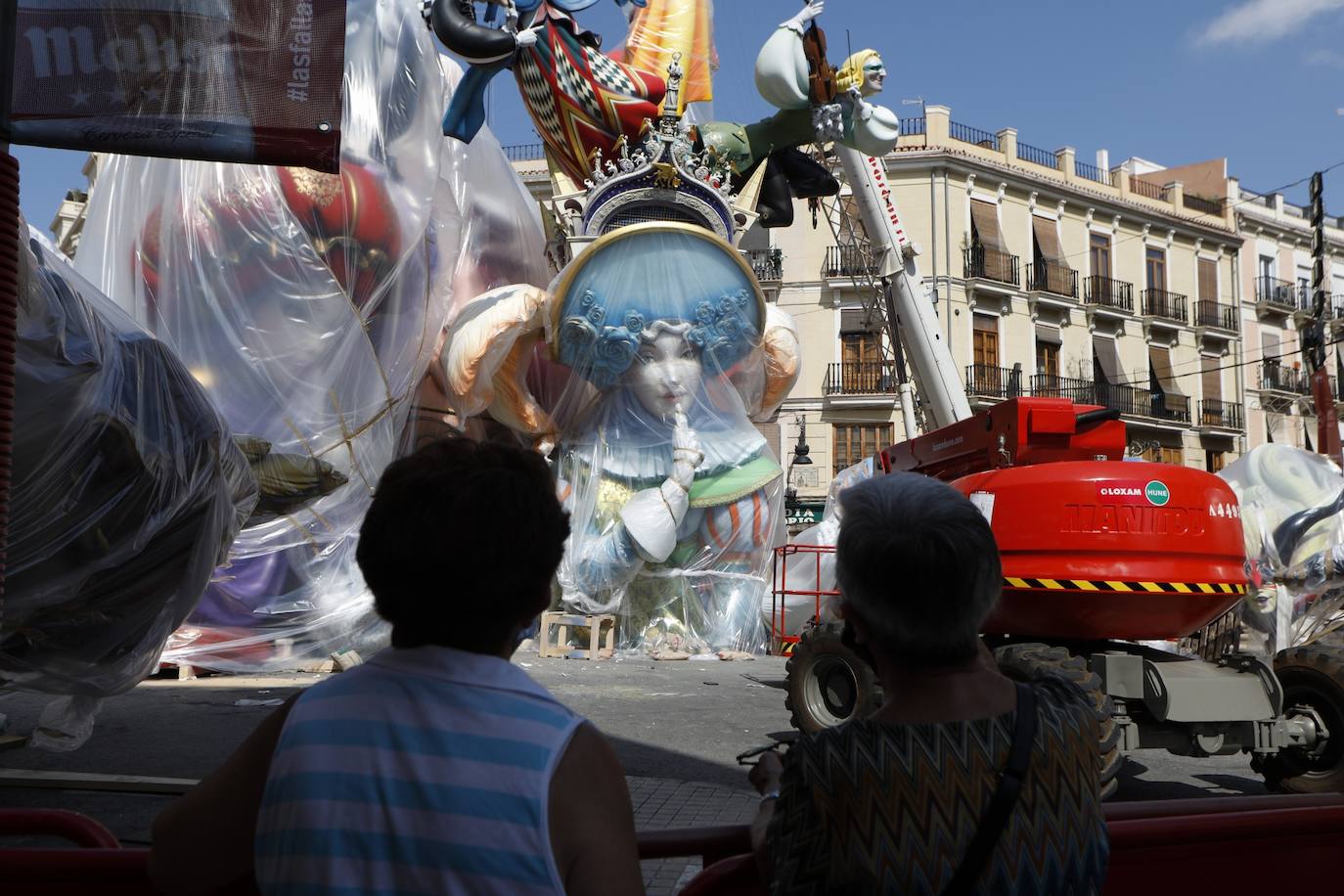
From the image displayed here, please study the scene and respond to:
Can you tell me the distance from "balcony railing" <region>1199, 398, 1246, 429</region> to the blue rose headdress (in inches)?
929

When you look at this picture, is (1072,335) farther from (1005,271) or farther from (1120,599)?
(1120,599)

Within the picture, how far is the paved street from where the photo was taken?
18.2 ft

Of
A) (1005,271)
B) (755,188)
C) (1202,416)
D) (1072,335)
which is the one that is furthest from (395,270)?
(1202,416)

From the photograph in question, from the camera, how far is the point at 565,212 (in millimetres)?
14945

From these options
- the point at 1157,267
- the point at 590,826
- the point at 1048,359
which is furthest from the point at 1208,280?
the point at 590,826

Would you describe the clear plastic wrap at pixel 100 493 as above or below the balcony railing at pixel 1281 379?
below

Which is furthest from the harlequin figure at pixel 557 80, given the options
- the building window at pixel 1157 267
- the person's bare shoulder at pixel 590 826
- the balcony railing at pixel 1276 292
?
the balcony railing at pixel 1276 292

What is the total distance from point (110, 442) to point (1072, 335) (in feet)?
99.5

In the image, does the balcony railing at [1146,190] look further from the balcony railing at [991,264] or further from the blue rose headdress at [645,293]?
the blue rose headdress at [645,293]

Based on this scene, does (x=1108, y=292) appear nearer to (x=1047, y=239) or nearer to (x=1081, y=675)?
(x=1047, y=239)

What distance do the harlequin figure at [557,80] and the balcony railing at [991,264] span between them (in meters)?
16.8

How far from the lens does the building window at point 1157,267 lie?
3412cm

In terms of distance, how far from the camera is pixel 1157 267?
34.3 m

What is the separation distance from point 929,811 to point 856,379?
28178mm
